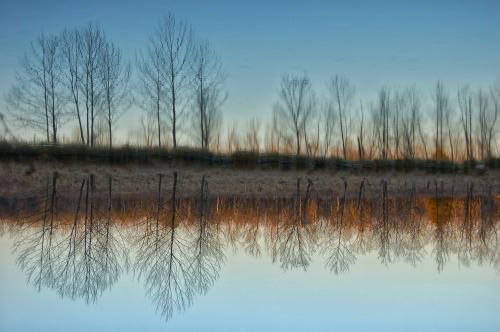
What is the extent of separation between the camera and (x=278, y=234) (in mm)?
12227

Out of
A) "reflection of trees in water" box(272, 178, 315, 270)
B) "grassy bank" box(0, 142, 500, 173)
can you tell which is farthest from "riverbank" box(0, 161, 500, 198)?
"reflection of trees in water" box(272, 178, 315, 270)

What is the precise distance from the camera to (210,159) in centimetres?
1853

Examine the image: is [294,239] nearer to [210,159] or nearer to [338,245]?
[338,245]

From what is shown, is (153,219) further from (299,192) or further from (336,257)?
(299,192)

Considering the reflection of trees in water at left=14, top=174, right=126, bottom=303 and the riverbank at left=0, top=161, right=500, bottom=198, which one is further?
the riverbank at left=0, top=161, right=500, bottom=198

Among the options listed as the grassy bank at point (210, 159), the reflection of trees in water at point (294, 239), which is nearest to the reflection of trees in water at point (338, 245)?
the reflection of trees in water at point (294, 239)

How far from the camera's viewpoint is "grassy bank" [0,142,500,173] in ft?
52.1

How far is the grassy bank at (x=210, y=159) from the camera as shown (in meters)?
15.9

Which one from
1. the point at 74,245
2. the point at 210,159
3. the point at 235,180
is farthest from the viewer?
the point at 210,159

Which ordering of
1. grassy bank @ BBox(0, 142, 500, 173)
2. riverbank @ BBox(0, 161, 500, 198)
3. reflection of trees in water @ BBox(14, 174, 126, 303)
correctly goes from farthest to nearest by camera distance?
grassy bank @ BBox(0, 142, 500, 173) → riverbank @ BBox(0, 161, 500, 198) → reflection of trees in water @ BBox(14, 174, 126, 303)

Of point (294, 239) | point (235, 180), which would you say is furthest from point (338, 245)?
point (235, 180)

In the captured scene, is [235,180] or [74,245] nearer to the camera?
[74,245]

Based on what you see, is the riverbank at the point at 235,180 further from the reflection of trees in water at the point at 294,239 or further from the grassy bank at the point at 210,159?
the reflection of trees in water at the point at 294,239

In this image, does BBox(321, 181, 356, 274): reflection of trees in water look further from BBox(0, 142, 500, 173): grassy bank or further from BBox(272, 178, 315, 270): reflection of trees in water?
BBox(0, 142, 500, 173): grassy bank
